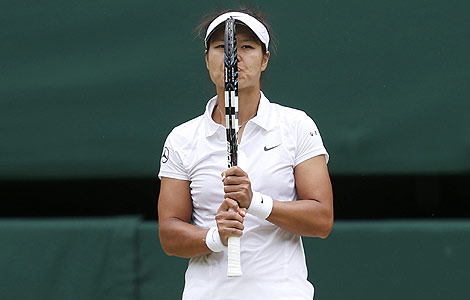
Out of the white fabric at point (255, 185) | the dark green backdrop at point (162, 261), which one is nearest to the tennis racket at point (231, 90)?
the white fabric at point (255, 185)

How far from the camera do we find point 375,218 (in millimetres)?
4051

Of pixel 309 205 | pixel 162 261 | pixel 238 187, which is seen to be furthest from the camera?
pixel 162 261

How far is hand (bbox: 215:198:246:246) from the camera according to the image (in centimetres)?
212

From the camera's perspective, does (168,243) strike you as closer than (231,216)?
No

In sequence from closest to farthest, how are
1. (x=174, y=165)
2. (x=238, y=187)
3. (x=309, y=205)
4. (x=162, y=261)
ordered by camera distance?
1. (x=238, y=187)
2. (x=309, y=205)
3. (x=174, y=165)
4. (x=162, y=261)

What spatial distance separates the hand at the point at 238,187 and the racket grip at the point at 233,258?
0.32ft

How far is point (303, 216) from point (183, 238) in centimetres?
34

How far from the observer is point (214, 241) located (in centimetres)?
219

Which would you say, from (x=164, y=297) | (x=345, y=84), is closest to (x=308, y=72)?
(x=345, y=84)

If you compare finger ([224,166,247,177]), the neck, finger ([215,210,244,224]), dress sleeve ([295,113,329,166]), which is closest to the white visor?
the neck

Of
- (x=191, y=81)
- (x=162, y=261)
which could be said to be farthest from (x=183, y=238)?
(x=191, y=81)

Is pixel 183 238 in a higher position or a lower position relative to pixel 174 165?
lower

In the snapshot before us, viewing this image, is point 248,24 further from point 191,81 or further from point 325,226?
point 191,81

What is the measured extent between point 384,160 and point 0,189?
1.99m
